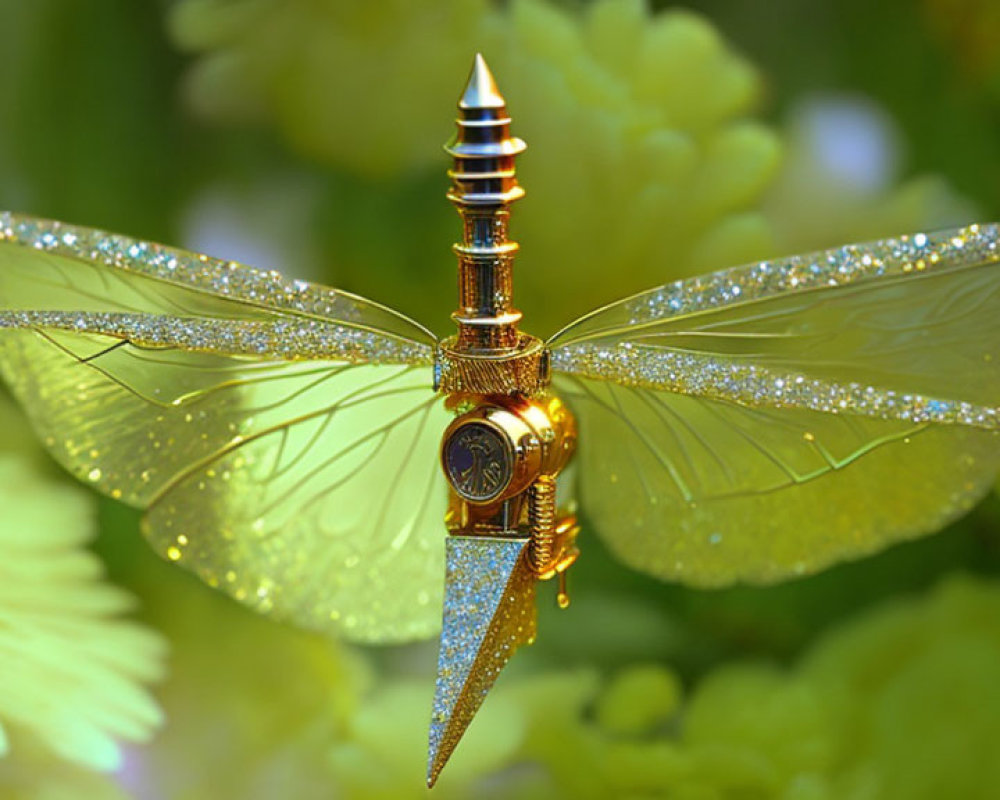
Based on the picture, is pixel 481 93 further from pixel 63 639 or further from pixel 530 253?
pixel 63 639

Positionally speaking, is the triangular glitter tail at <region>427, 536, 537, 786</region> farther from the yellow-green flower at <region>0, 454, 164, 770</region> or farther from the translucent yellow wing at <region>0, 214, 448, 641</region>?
the yellow-green flower at <region>0, 454, 164, 770</region>

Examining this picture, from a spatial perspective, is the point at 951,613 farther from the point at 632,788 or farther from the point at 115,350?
the point at 115,350

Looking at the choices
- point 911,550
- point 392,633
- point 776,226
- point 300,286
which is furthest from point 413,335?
point 911,550

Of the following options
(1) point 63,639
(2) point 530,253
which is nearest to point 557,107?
(2) point 530,253

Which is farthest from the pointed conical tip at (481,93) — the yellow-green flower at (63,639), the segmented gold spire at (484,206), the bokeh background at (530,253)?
the yellow-green flower at (63,639)

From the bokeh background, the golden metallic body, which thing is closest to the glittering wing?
the golden metallic body

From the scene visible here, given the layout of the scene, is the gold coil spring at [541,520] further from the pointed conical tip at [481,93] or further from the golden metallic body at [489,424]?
the pointed conical tip at [481,93]
